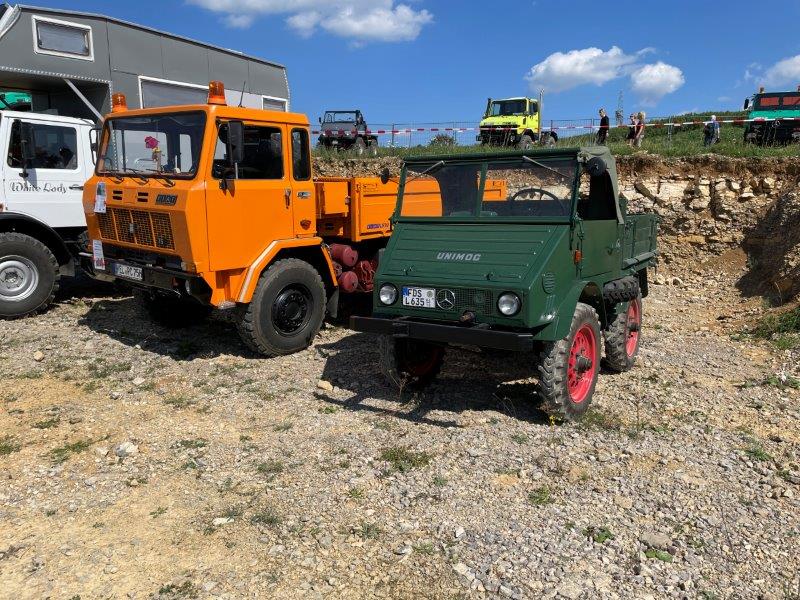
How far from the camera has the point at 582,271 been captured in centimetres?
511

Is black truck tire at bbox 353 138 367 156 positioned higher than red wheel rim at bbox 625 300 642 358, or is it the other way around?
black truck tire at bbox 353 138 367 156

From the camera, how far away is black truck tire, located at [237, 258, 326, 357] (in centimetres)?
633

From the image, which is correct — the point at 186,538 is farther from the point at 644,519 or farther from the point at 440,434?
the point at 644,519

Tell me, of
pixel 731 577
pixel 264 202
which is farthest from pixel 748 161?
pixel 731 577

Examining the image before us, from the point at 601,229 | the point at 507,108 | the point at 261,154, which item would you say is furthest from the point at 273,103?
the point at 507,108

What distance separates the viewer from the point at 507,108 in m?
19.6

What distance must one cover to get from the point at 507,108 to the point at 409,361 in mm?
15891

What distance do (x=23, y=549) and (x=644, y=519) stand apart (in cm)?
353

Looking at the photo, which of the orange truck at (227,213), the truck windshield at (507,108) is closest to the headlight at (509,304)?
the orange truck at (227,213)

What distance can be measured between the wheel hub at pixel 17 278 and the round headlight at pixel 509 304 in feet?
21.1

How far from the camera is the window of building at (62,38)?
26.6ft

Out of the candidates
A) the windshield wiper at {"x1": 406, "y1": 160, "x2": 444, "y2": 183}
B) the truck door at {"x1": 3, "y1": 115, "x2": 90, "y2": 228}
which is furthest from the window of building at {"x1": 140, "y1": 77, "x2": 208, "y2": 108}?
the windshield wiper at {"x1": 406, "y1": 160, "x2": 444, "y2": 183}

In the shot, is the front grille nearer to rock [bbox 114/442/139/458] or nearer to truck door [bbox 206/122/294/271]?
truck door [bbox 206/122/294/271]

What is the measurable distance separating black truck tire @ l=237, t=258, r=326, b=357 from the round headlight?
2.83 m
